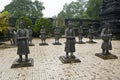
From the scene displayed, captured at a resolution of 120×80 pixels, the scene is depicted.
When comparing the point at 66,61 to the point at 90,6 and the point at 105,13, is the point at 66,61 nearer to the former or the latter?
the point at 105,13

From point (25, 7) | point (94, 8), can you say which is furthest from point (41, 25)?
point (25, 7)

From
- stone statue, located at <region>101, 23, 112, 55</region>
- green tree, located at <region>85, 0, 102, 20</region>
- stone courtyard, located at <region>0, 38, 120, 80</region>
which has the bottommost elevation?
stone courtyard, located at <region>0, 38, 120, 80</region>

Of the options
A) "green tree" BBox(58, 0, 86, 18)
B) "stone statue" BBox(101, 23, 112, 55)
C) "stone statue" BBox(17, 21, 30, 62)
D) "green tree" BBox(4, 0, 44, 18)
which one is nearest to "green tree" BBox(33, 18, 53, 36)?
"green tree" BBox(4, 0, 44, 18)

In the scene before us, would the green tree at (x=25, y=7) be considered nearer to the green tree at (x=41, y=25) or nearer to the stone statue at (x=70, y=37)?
the green tree at (x=41, y=25)

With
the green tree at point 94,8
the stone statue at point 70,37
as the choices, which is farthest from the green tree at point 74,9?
the stone statue at point 70,37

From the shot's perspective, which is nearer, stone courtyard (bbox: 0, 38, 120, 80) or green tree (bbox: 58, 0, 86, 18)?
stone courtyard (bbox: 0, 38, 120, 80)

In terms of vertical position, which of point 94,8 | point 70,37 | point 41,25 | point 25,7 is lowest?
point 70,37

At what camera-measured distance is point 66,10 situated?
5488 cm

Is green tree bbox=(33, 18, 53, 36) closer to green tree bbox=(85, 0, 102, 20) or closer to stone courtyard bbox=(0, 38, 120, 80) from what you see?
green tree bbox=(85, 0, 102, 20)

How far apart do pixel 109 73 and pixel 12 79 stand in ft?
11.3

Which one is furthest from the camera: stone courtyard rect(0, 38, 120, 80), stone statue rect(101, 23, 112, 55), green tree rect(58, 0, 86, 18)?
green tree rect(58, 0, 86, 18)

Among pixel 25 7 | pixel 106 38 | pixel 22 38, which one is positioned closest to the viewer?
pixel 22 38

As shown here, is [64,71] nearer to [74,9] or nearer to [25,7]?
[25,7]

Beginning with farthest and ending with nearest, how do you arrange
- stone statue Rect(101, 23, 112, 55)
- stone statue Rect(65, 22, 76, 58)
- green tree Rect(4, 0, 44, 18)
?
green tree Rect(4, 0, 44, 18), stone statue Rect(101, 23, 112, 55), stone statue Rect(65, 22, 76, 58)
